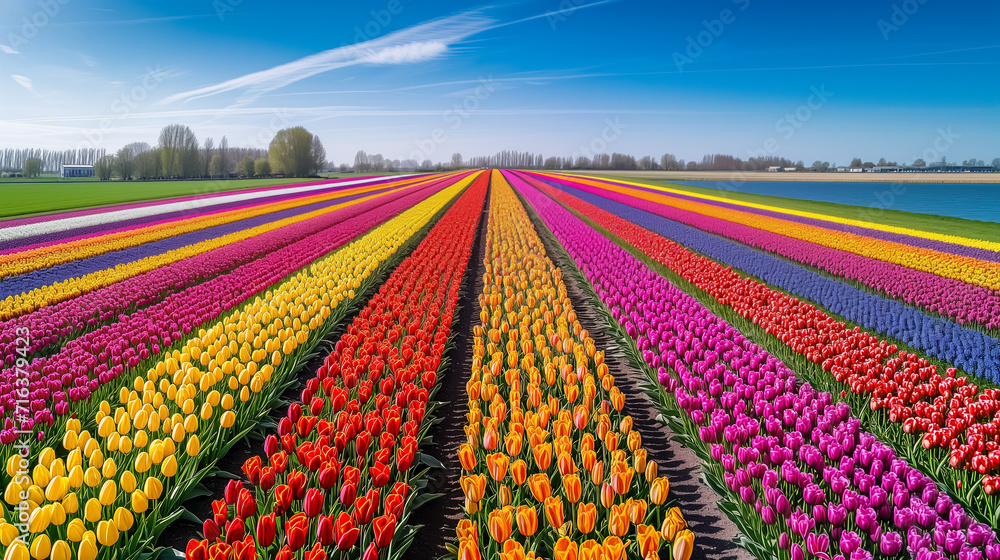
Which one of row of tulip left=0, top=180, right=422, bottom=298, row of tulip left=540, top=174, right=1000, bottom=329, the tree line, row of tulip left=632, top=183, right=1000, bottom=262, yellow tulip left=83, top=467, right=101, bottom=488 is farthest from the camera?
the tree line

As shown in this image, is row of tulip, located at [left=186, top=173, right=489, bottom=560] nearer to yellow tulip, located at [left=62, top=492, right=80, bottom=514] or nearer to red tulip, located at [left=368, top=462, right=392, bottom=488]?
red tulip, located at [left=368, top=462, right=392, bottom=488]

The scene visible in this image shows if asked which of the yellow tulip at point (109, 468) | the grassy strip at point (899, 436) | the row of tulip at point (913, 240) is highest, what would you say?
the row of tulip at point (913, 240)

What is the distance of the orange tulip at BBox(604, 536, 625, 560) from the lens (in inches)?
98.6

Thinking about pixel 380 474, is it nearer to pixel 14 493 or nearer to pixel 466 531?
pixel 466 531

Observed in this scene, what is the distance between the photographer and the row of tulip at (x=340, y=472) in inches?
107

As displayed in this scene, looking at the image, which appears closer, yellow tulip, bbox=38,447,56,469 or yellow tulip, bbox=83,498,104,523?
yellow tulip, bbox=83,498,104,523

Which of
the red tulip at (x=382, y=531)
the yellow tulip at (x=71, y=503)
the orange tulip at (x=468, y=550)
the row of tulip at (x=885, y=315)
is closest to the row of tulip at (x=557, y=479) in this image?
the orange tulip at (x=468, y=550)

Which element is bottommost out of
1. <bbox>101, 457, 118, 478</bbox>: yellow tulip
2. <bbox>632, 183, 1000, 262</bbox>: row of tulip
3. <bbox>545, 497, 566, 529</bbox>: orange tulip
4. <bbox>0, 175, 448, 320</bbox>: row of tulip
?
<bbox>545, 497, 566, 529</bbox>: orange tulip

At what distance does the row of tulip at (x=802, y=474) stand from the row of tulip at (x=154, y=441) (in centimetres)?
389

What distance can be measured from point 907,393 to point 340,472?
526 cm

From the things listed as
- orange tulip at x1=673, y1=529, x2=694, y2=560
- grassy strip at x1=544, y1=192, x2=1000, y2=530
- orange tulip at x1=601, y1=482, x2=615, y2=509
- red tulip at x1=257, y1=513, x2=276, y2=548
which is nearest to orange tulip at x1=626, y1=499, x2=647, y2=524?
orange tulip at x1=601, y1=482, x2=615, y2=509

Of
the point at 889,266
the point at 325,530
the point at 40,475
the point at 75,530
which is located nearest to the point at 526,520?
the point at 325,530

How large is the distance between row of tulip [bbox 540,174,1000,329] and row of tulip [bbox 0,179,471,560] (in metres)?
10.4

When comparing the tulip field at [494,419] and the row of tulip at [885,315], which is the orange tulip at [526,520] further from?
the row of tulip at [885,315]
